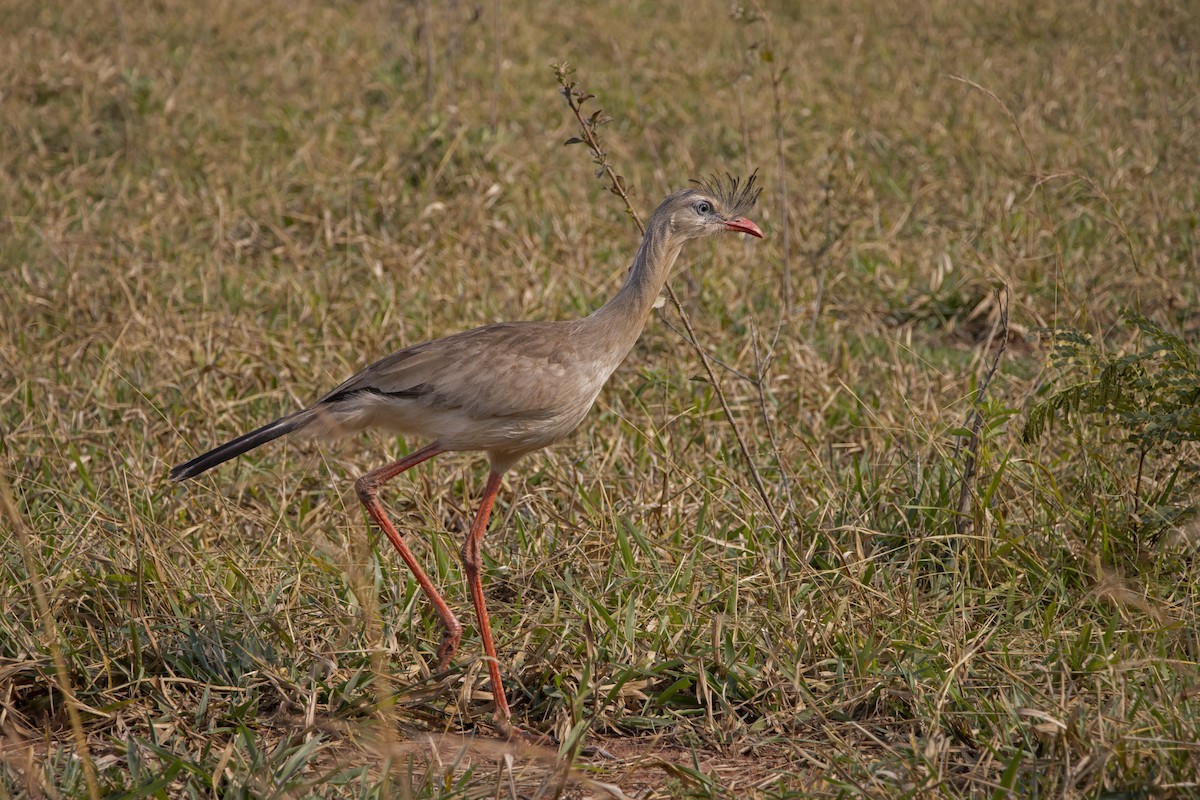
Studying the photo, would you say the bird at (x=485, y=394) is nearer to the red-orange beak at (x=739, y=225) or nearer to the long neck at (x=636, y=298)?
the long neck at (x=636, y=298)

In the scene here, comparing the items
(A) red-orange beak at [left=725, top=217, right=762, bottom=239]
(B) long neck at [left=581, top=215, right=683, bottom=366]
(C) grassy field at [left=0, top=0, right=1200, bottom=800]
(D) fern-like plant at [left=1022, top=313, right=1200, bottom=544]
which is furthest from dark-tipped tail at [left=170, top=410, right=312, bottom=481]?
(D) fern-like plant at [left=1022, top=313, right=1200, bottom=544]

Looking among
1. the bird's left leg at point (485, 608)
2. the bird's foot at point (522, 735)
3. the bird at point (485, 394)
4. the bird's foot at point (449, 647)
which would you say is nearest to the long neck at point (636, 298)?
the bird at point (485, 394)

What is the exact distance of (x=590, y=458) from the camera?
3941 mm

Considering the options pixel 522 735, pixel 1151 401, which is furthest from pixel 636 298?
pixel 1151 401

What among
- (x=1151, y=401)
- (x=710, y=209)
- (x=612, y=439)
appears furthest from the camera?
(x=612, y=439)

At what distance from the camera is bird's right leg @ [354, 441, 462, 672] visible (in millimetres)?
3010

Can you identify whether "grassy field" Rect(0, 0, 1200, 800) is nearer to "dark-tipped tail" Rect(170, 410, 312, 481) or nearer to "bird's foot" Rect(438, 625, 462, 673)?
"bird's foot" Rect(438, 625, 462, 673)

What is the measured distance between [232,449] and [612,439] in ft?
4.56

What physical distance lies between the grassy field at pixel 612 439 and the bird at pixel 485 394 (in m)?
0.17

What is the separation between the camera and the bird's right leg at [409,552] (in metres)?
3.01

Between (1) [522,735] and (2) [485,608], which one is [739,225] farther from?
(1) [522,735]

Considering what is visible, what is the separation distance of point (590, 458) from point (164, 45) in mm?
5631

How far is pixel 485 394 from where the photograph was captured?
9.98 feet

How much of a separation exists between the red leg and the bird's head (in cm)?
87
